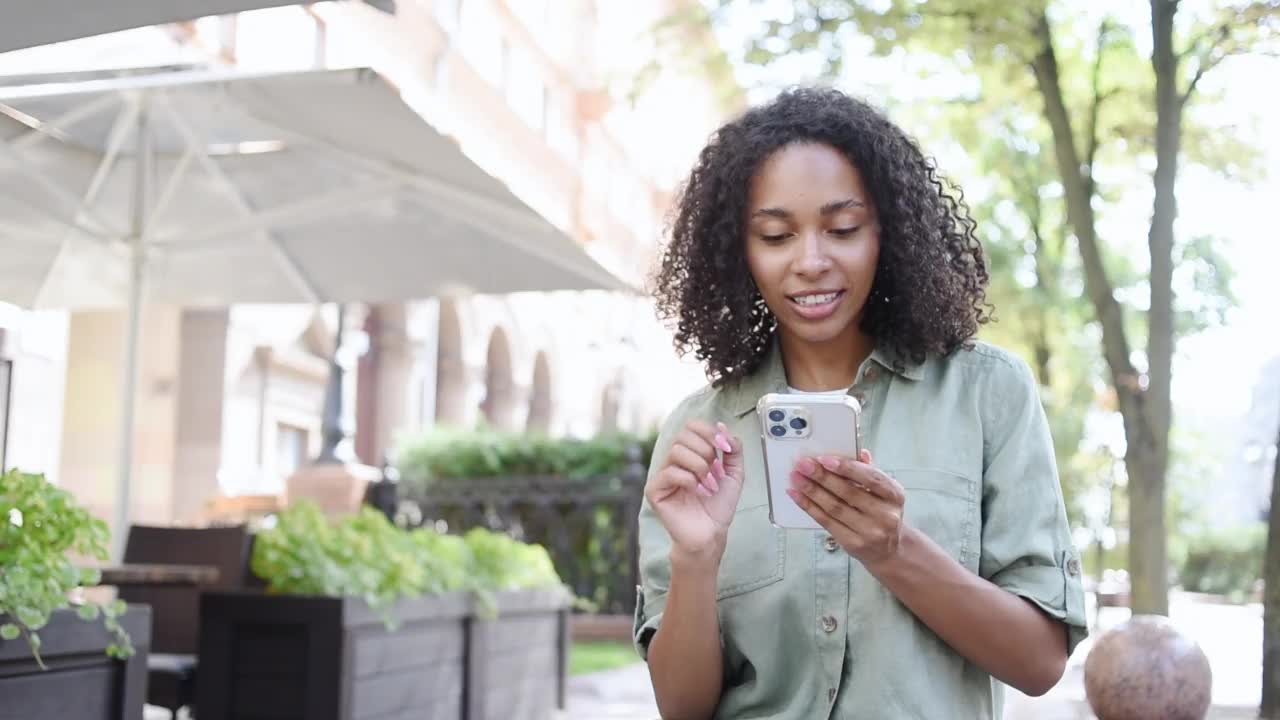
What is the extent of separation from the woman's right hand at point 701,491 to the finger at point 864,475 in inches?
9.3

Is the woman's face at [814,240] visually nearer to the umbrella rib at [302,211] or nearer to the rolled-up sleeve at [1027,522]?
the rolled-up sleeve at [1027,522]

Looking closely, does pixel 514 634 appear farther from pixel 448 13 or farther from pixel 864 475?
pixel 448 13

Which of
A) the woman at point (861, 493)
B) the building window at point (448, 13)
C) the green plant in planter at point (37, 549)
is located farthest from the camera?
the building window at point (448, 13)

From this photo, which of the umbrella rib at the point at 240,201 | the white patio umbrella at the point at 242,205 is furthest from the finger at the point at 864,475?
the umbrella rib at the point at 240,201

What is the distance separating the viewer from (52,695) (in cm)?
369

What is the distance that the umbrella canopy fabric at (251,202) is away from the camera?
668 centimetres

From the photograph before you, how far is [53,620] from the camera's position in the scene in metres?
3.69

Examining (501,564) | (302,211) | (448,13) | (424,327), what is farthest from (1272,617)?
(448,13)

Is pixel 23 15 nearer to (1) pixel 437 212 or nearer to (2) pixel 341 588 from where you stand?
(2) pixel 341 588

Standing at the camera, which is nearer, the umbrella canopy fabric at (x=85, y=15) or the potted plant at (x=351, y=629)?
the umbrella canopy fabric at (x=85, y=15)

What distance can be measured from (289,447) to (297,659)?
1835 centimetres

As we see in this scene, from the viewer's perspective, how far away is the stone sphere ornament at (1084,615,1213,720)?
4816mm

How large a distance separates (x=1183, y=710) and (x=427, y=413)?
2040 cm

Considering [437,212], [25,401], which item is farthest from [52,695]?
[25,401]
